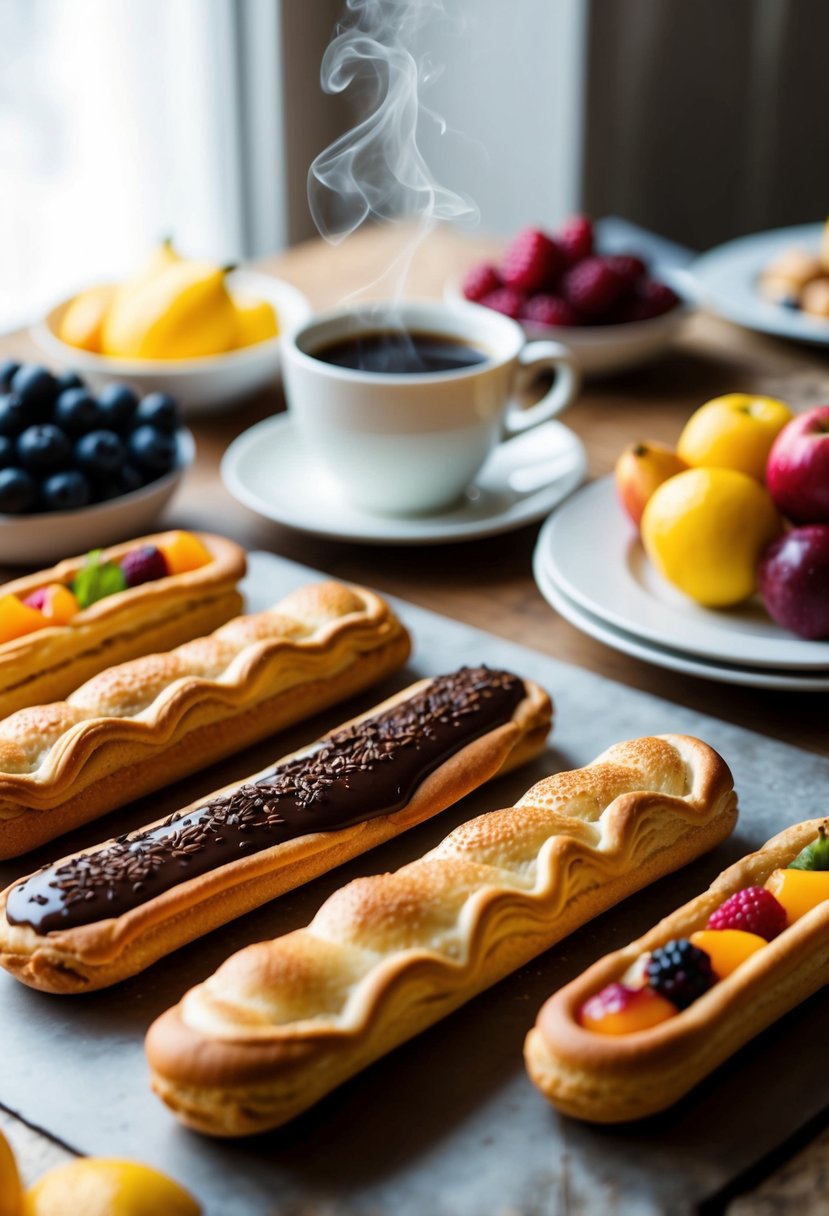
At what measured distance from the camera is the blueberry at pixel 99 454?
188 cm

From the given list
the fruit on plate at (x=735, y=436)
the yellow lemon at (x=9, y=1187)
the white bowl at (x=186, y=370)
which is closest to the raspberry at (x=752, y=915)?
the yellow lemon at (x=9, y=1187)

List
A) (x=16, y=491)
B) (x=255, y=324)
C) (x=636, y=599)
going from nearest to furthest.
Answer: (x=636, y=599) < (x=16, y=491) < (x=255, y=324)

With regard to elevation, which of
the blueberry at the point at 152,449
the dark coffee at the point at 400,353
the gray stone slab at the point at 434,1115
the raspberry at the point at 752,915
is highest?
the dark coffee at the point at 400,353

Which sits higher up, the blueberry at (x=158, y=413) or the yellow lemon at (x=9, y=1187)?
the blueberry at (x=158, y=413)

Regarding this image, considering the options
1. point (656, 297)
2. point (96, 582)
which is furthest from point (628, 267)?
point (96, 582)

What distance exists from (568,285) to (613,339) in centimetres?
13

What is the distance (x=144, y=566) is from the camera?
5.65 ft

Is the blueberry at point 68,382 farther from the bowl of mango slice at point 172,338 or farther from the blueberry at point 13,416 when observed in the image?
the bowl of mango slice at point 172,338

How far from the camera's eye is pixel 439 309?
2.08 meters

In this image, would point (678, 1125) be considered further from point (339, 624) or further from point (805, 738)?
point (339, 624)

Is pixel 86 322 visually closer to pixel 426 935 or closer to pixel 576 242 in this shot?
pixel 576 242

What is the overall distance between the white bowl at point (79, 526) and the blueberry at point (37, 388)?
157mm

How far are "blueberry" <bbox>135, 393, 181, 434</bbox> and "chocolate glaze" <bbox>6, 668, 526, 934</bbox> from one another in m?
0.70

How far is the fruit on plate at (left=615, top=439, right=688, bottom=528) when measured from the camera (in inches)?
71.0
